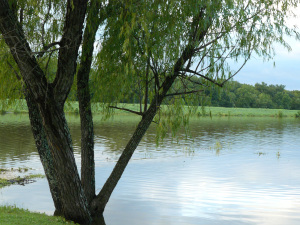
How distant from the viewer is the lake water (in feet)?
34.6

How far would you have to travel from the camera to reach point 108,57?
7.93m

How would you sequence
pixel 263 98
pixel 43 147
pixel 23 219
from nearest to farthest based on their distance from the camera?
pixel 23 219, pixel 43 147, pixel 263 98

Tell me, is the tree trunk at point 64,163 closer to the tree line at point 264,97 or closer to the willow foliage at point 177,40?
the willow foliage at point 177,40

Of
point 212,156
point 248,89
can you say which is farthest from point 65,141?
point 248,89

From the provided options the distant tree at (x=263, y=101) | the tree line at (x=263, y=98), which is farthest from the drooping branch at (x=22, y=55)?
the distant tree at (x=263, y=101)

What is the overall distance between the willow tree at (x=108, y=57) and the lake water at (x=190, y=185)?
3.41ft

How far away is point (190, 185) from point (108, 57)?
23.7 feet

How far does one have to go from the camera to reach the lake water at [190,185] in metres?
10.5

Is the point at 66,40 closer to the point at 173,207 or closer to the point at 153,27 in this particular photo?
the point at 153,27

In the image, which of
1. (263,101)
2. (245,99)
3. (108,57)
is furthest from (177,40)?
(263,101)

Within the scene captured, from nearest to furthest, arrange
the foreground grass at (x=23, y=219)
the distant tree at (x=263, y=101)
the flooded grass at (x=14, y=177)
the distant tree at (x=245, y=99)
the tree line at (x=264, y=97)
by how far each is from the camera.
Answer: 1. the foreground grass at (x=23, y=219)
2. the flooded grass at (x=14, y=177)
3. the distant tree at (x=245, y=99)
4. the tree line at (x=264, y=97)
5. the distant tree at (x=263, y=101)

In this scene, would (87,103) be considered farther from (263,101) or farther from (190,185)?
(263,101)

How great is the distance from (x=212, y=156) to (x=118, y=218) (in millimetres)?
10609

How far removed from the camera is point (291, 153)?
21.9m
